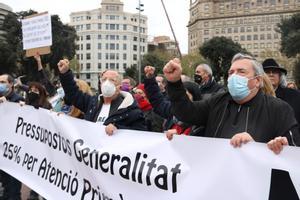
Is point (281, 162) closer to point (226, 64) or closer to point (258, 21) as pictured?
point (226, 64)

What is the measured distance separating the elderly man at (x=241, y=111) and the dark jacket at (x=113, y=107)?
1066mm

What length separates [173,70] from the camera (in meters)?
2.77

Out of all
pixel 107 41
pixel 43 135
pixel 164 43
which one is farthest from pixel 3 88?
pixel 164 43

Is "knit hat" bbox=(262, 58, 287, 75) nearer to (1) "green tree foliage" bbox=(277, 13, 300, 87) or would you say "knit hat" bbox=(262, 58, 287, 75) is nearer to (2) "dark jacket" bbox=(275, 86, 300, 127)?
(2) "dark jacket" bbox=(275, 86, 300, 127)

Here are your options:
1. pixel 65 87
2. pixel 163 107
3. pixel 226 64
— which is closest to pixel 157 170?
pixel 163 107

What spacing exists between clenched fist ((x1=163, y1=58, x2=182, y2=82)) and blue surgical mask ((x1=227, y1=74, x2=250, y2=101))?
0.34 m

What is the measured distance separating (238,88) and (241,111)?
0.48 ft

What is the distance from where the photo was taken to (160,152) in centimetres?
299

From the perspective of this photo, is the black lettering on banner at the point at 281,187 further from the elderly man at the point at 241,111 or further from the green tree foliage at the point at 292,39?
the green tree foliage at the point at 292,39

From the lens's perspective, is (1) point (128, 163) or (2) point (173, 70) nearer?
(2) point (173, 70)

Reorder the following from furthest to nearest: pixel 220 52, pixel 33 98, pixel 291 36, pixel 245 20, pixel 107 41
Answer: pixel 107 41
pixel 245 20
pixel 220 52
pixel 291 36
pixel 33 98

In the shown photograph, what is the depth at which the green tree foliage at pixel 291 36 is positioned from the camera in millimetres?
41094

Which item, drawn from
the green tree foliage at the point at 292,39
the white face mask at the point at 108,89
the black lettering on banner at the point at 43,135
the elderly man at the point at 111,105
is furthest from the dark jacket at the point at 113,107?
the green tree foliage at the point at 292,39

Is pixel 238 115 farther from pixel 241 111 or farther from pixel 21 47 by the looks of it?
pixel 21 47
